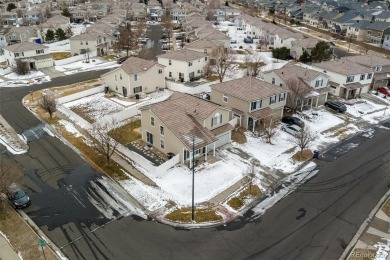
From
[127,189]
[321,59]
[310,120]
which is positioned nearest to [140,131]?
[127,189]

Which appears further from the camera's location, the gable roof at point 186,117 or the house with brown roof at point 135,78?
the house with brown roof at point 135,78

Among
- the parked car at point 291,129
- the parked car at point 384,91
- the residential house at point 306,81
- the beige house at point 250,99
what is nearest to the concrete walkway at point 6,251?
the beige house at point 250,99

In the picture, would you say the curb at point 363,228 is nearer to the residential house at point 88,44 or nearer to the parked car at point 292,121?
the parked car at point 292,121

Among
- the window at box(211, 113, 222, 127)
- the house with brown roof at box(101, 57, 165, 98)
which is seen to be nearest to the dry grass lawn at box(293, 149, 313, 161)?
the window at box(211, 113, 222, 127)

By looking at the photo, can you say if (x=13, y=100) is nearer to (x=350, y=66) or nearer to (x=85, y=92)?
(x=85, y=92)

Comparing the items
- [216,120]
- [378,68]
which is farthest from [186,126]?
[378,68]

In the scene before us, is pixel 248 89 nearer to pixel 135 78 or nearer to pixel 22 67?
pixel 135 78
